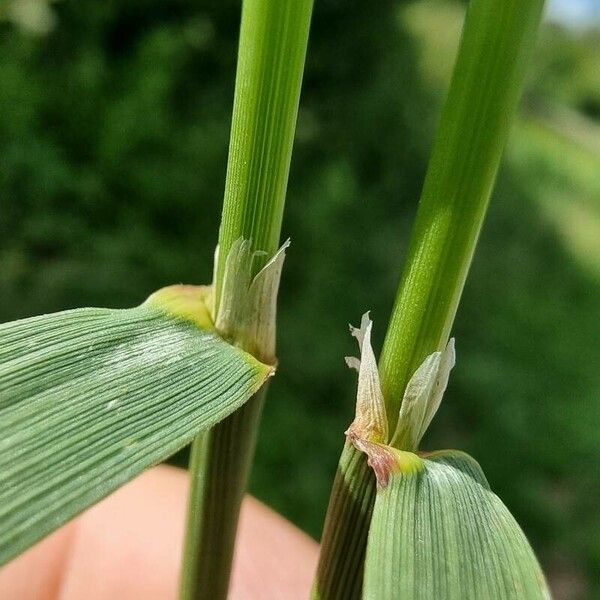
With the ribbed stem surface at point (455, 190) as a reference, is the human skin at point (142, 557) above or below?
below

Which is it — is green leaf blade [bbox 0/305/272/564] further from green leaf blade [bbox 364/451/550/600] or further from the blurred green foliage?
the blurred green foliage

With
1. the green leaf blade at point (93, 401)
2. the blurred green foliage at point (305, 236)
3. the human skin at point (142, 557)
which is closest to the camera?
the green leaf blade at point (93, 401)

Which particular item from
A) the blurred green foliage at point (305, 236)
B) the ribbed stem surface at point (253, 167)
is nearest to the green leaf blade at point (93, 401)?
the ribbed stem surface at point (253, 167)

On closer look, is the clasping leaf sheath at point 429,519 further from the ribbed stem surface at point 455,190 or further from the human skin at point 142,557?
the human skin at point 142,557

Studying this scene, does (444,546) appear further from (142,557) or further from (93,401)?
(142,557)

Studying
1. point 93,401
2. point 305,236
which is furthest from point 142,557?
point 305,236

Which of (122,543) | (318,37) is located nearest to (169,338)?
(122,543)

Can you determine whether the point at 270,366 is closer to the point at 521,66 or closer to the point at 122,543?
the point at 521,66
